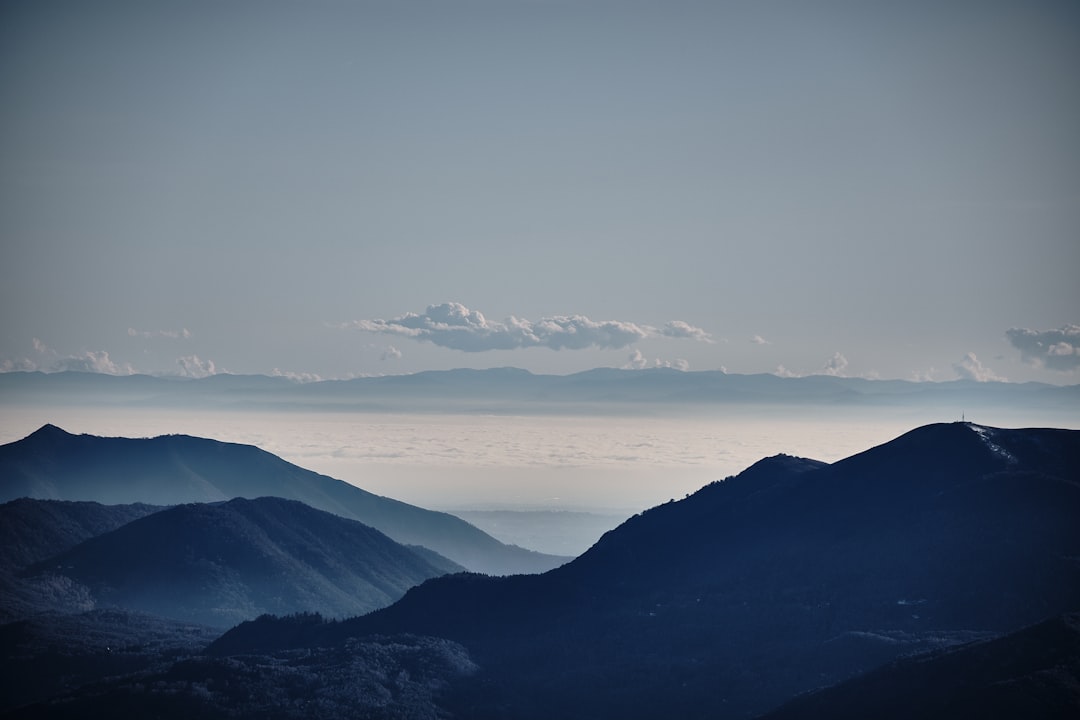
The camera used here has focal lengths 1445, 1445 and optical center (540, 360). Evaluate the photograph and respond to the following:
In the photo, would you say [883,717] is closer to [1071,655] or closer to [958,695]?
[958,695]

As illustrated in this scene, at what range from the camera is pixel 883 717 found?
652 feet

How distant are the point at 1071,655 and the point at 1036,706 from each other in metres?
15.1

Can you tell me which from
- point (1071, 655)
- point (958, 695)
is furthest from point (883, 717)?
point (1071, 655)

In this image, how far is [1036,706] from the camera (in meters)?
188

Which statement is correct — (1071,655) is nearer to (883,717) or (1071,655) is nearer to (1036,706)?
(1036,706)

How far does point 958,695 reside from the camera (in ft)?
645

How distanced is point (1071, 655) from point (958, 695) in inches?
688

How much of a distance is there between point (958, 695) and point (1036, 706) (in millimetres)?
11408

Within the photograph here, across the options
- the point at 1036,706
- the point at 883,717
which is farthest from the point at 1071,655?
the point at 883,717

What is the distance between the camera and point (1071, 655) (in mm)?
199625

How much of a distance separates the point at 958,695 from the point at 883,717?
34.5 feet
